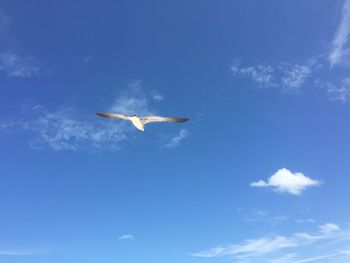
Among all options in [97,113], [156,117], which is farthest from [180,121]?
[97,113]

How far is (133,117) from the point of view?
40.2m

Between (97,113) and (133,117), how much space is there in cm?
407

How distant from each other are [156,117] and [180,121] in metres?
2.58

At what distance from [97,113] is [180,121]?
343 inches

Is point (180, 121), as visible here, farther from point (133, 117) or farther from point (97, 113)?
point (97, 113)

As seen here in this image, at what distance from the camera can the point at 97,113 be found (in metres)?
41.3

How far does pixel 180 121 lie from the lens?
41188mm

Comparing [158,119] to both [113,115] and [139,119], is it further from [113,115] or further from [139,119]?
[113,115]

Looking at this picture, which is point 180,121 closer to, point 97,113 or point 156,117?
point 156,117

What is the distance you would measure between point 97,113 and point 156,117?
6166 millimetres

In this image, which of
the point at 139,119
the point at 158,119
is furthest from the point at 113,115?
the point at 158,119
